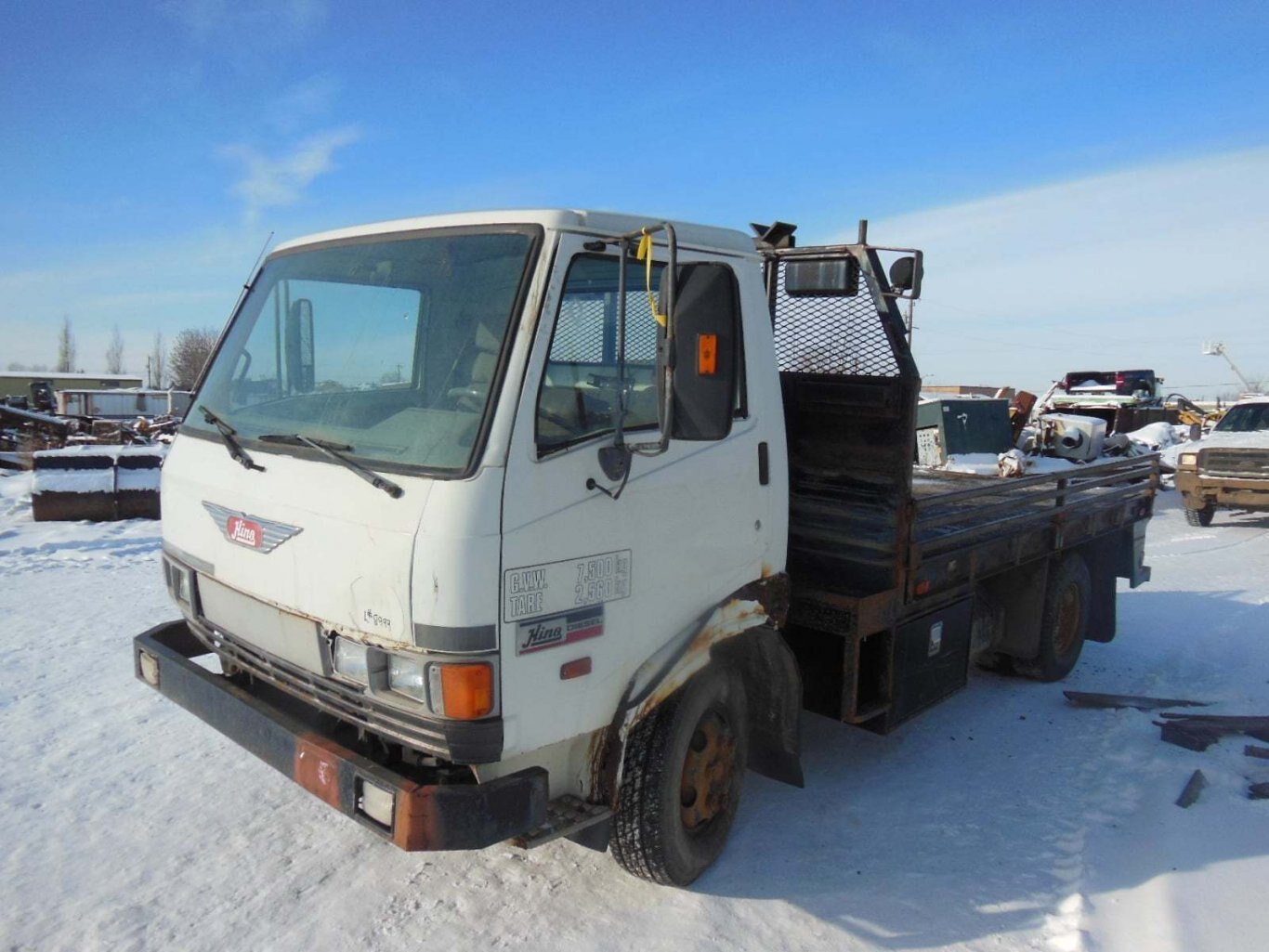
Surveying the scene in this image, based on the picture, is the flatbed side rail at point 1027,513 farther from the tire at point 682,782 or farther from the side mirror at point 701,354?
the side mirror at point 701,354

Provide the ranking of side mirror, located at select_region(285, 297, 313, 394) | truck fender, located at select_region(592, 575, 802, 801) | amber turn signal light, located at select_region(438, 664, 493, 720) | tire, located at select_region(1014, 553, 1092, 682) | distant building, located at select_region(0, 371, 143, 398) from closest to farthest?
amber turn signal light, located at select_region(438, 664, 493, 720) < truck fender, located at select_region(592, 575, 802, 801) < side mirror, located at select_region(285, 297, 313, 394) < tire, located at select_region(1014, 553, 1092, 682) < distant building, located at select_region(0, 371, 143, 398)

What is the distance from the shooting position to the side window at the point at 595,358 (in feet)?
9.24

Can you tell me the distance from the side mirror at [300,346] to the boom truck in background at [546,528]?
15mm

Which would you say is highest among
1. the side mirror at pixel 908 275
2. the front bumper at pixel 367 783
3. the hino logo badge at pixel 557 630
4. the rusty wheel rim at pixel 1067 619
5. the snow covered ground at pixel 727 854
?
the side mirror at pixel 908 275

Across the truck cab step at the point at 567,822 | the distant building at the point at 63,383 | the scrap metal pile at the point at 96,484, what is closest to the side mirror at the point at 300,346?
the truck cab step at the point at 567,822

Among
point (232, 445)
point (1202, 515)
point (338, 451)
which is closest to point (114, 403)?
point (1202, 515)

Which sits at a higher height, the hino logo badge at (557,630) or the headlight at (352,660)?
the hino logo badge at (557,630)

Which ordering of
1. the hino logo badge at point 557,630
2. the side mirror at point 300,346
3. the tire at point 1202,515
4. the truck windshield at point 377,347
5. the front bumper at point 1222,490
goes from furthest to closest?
the tire at point 1202,515 < the front bumper at point 1222,490 < the side mirror at point 300,346 < the truck windshield at point 377,347 < the hino logo badge at point 557,630

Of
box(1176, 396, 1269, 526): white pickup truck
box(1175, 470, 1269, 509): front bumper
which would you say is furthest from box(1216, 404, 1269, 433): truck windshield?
box(1175, 470, 1269, 509): front bumper

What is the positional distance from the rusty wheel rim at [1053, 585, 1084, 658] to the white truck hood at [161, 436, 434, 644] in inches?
189

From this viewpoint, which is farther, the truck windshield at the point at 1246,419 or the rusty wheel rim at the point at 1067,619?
the truck windshield at the point at 1246,419

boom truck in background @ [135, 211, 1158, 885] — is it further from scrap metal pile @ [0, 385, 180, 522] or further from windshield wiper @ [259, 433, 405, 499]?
scrap metal pile @ [0, 385, 180, 522]

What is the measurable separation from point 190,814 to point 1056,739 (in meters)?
4.42

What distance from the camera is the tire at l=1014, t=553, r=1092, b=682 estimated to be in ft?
19.1
